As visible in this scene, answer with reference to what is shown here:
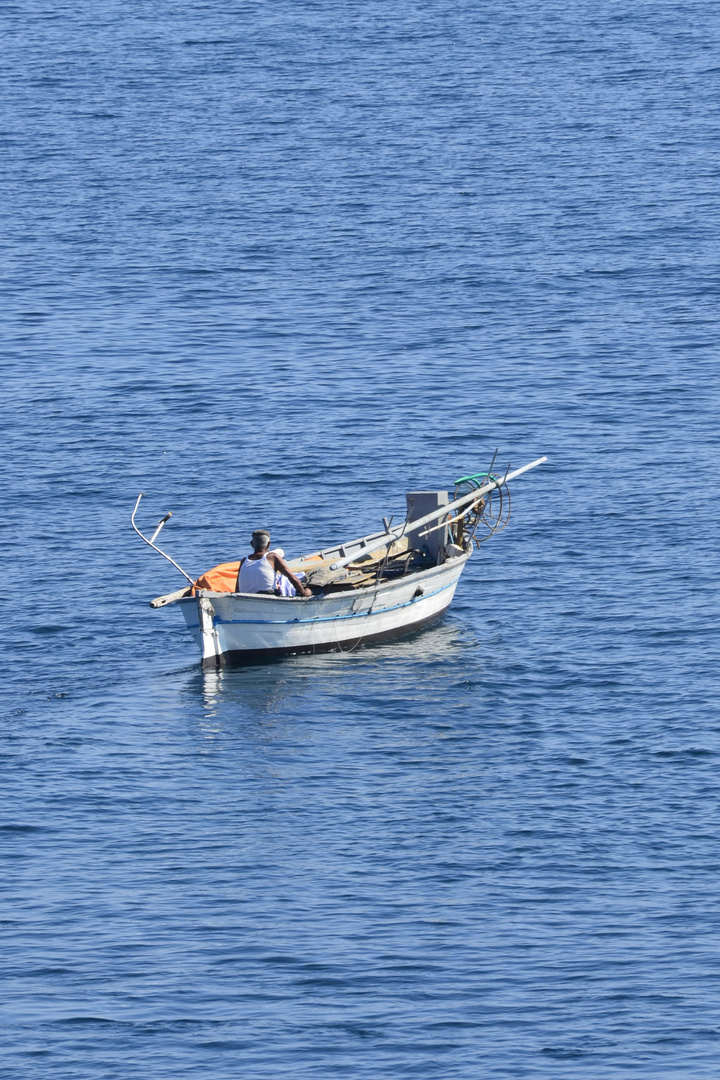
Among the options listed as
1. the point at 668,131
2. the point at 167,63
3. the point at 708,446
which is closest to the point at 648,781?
the point at 708,446

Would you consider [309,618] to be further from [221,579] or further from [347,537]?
[347,537]

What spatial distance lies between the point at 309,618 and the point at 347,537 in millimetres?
7596

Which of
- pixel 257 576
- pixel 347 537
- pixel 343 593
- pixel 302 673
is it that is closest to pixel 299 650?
pixel 302 673

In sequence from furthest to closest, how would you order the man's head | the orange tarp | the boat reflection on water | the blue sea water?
the orange tarp → the man's head → the boat reflection on water → the blue sea water

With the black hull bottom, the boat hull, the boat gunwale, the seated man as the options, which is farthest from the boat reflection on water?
the seated man

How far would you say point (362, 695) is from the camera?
1209 inches

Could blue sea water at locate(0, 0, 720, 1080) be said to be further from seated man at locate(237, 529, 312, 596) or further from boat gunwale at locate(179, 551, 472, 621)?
seated man at locate(237, 529, 312, 596)

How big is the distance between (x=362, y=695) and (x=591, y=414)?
2087 centimetres

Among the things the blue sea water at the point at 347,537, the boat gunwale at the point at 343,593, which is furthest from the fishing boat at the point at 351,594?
the blue sea water at the point at 347,537

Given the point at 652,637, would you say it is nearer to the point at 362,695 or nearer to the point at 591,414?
the point at 362,695

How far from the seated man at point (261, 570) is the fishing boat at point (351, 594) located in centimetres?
25

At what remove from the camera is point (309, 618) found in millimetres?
31938

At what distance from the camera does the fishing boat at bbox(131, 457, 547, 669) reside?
3092 cm

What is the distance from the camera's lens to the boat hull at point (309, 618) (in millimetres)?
30797
